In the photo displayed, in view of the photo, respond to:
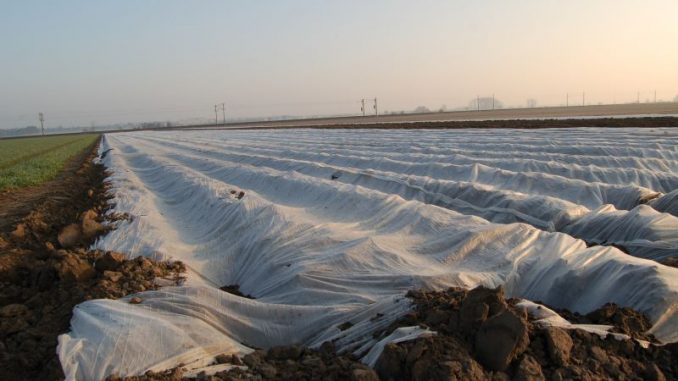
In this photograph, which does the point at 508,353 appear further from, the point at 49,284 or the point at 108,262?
the point at 49,284

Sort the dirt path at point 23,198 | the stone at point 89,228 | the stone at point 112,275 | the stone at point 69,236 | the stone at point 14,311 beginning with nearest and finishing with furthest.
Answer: the stone at point 14,311 < the stone at point 112,275 < the stone at point 69,236 < the stone at point 89,228 < the dirt path at point 23,198

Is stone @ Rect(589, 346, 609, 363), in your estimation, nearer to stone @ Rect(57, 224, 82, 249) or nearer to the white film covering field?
the white film covering field

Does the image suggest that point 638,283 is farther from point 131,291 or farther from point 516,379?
point 131,291

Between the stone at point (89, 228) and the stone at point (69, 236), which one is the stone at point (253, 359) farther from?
the stone at point (89, 228)

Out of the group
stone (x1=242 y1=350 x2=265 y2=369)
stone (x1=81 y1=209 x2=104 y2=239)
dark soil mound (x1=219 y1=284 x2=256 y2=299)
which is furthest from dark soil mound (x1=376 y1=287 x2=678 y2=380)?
stone (x1=81 y1=209 x2=104 y2=239)

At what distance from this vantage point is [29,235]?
712cm

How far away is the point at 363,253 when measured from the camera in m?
4.28

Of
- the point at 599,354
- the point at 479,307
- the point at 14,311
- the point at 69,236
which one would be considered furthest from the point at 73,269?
the point at 599,354

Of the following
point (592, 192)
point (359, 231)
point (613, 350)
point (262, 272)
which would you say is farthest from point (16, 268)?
point (592, 192)

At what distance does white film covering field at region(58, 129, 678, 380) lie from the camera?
3010 mm

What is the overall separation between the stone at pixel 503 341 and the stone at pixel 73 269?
3.38 m

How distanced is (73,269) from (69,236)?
181 cm

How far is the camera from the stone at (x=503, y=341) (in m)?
2.36

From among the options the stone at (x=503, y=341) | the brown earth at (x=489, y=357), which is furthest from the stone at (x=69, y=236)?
the stone at (x=503, y=341)
